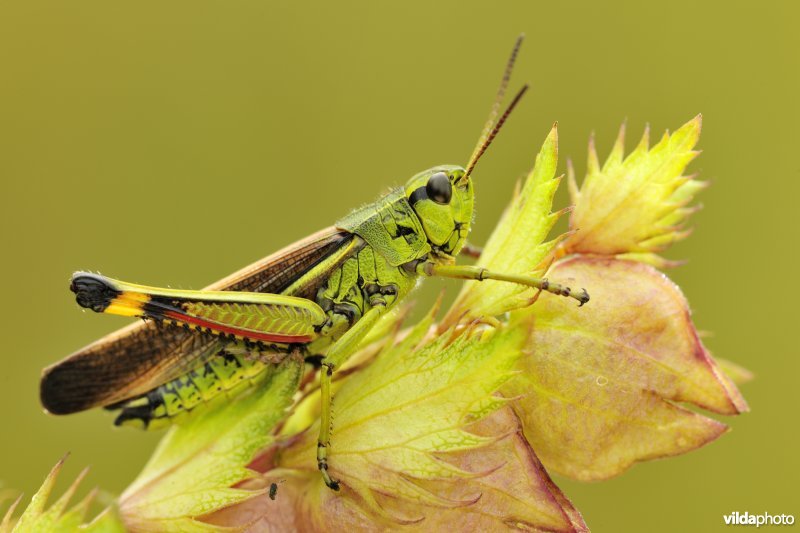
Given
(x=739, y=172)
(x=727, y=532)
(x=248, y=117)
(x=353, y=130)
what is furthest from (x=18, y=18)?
(x=727, y=532)

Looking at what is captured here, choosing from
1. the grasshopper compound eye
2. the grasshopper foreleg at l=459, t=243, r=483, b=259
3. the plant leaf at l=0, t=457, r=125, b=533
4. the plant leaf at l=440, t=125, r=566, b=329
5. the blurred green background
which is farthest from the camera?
the blurred green background

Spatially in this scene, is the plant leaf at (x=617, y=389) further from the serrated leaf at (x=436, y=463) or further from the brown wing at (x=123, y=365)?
the brown wing at (x=123, y=365)

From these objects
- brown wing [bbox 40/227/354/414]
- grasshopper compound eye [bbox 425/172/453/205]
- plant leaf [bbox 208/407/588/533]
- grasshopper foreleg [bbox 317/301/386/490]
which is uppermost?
grasshopper compound eye [bbox 425/172/453/205]

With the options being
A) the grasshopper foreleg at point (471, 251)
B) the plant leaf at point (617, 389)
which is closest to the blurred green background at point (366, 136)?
the grasshopper foreleg at point (471, 251)

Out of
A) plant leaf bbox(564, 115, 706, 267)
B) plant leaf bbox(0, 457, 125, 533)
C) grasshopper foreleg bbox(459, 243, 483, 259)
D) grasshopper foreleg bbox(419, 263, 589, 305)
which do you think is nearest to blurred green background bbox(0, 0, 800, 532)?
grasshopper foreleg bbox(459, 243, 483, 259)

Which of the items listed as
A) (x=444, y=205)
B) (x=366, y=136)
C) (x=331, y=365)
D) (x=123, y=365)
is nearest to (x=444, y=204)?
(x=444, y=205)

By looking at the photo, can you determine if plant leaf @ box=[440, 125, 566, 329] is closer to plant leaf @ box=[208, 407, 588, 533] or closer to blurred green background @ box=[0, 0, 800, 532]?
plant leaf @ box=[208, 407, 588, 533]
